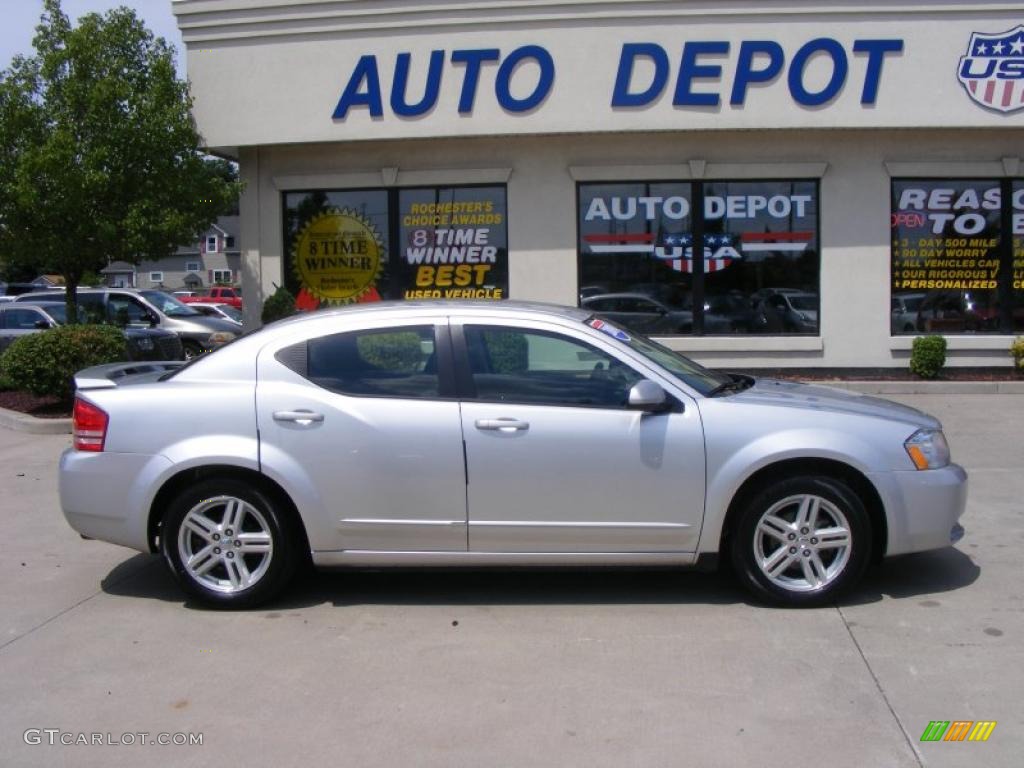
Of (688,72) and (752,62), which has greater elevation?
(752,62)

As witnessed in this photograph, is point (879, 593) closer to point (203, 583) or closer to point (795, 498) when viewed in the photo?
point (795, 498)

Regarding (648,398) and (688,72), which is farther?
(688,72)

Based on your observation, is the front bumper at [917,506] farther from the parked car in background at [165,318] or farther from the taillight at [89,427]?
the parked car in background at [165,318]

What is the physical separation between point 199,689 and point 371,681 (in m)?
0.76

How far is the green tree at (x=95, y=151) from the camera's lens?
13.4m

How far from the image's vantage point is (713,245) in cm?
1480

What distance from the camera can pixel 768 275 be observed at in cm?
1484

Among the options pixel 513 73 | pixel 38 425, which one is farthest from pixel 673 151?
pixel 38 425

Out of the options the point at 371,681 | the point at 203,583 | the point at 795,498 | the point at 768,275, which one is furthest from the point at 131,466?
the point at 768,275

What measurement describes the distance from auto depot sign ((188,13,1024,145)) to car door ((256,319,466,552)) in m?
9.24

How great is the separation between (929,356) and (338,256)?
840 cm

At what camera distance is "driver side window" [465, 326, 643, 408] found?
18.5 ft

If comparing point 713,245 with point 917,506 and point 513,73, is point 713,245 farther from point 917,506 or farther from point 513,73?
point 917,506

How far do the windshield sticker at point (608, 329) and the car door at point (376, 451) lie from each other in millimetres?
842
